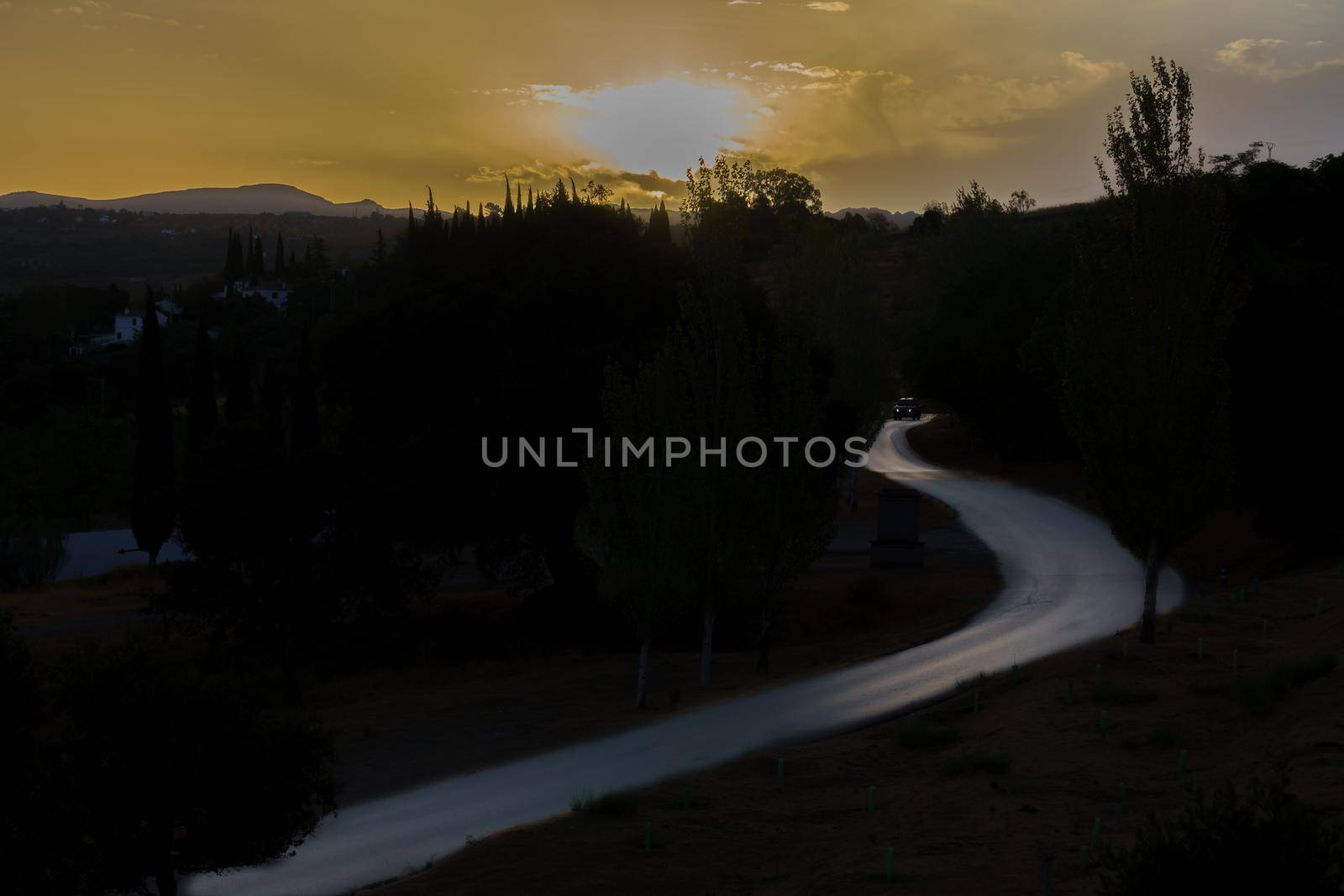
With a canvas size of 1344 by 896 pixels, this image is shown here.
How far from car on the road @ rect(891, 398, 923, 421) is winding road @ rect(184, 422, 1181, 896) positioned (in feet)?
209

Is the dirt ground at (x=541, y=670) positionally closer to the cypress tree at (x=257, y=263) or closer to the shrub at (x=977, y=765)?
the shrub at (x=977, y=765)

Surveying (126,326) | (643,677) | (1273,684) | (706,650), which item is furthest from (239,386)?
(126,326)

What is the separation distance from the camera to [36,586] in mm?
46781

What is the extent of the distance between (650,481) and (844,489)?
3449 cm

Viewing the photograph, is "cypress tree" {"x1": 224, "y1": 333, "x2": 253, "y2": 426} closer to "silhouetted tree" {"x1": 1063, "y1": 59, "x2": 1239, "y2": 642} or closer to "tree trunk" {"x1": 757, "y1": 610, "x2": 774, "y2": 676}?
"tree trunk" {"x1": 757, "y1": 610, "x2": 774, "y2": 676}

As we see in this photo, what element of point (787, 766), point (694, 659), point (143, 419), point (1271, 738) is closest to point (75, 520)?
point (143, 419)

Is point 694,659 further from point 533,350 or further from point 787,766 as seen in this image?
point 787,766

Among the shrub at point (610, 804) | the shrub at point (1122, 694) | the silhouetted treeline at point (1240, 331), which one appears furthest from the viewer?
the silhouetted treeline at point (1240, 331)

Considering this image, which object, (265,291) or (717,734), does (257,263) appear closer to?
(265,291)

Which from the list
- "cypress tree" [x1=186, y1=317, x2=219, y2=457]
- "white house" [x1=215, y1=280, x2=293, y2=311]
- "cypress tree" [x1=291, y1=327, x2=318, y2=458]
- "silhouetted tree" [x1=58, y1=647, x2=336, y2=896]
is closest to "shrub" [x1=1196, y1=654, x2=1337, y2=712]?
"silhouetted tree" [x1=58, y1=647, x2=336, y2=896]

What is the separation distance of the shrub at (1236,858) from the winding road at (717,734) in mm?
10121

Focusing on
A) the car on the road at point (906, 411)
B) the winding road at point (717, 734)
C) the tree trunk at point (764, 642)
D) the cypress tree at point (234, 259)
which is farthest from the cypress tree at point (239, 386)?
the cypress tree at point (234, 259)

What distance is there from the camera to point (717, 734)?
21875mm

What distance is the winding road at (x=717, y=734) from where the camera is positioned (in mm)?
16250
